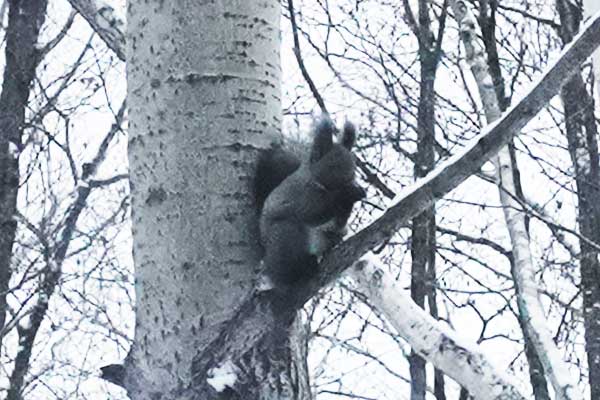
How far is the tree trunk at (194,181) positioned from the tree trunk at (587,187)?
3.88m

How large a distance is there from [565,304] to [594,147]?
1055 mm

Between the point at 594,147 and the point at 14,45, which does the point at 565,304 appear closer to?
the point at 594,147

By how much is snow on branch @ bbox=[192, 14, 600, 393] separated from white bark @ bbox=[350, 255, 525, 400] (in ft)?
0.89

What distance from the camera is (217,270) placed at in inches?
54.2

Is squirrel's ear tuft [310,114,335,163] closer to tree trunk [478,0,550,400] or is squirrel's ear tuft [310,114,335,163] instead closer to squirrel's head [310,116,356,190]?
squirrel's head [310,116,356,190]

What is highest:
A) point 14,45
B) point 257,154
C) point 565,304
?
point 14,45

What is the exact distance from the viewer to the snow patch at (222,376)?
1.34m

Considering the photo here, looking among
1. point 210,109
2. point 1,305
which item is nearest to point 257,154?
point 210,109

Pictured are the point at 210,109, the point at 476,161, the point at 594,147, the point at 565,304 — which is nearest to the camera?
the point at 476,161

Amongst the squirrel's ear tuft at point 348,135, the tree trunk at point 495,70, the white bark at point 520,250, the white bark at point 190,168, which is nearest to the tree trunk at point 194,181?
the white bark at point 190,168

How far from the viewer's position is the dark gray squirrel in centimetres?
138

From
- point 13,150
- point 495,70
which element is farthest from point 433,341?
point 13,150

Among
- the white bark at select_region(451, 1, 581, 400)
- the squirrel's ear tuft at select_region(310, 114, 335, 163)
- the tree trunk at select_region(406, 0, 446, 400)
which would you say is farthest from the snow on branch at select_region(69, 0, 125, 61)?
the tree trunk at select_region(406, 0, 446, 400)

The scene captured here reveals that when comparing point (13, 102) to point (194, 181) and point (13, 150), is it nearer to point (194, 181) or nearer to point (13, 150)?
point (13, 150)
